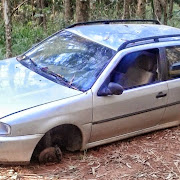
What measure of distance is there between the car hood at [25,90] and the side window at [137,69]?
769mm

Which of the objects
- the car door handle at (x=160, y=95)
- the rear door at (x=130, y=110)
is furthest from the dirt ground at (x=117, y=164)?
the car door handle at (x=160, y=95)

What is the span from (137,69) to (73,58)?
0.98m

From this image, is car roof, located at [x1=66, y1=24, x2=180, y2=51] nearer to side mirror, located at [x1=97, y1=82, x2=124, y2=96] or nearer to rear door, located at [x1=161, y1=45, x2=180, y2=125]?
rear door, located at [x1=161, y1=45, x2=180, y2=125]

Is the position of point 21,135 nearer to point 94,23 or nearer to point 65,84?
point 65,84

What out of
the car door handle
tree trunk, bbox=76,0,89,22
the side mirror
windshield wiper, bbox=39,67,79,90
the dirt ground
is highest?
tree trunk, bbox=76,0,89,22

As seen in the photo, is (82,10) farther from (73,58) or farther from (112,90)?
(112,90)

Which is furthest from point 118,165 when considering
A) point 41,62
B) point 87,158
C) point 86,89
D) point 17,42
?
point 17,42

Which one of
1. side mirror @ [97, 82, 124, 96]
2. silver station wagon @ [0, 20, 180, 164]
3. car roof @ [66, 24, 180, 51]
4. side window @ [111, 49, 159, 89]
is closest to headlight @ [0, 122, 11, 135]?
silver station wagon @ [0, 20, 180, 164]

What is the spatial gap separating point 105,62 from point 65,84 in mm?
658

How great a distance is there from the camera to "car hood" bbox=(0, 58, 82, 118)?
4160 millimetres

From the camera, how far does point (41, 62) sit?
17.4 ft

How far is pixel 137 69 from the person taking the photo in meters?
5.29

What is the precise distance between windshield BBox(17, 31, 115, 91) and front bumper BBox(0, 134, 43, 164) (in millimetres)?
968

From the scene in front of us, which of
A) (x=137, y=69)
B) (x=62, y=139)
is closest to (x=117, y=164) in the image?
(x=62, y=139)
